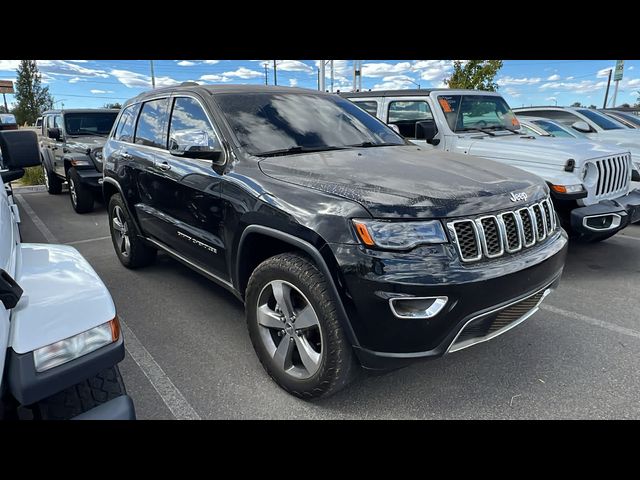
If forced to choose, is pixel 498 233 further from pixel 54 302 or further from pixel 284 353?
pixel 54 302

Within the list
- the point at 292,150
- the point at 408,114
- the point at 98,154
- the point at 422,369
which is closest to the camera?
the point at 422,369

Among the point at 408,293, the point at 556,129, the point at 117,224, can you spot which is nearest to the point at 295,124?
the point at 408,293

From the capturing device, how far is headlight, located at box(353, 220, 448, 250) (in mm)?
2156

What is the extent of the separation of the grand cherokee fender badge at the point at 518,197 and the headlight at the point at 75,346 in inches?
85.1

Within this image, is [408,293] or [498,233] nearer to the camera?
[408,293]

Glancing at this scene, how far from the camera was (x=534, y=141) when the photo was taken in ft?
17.1

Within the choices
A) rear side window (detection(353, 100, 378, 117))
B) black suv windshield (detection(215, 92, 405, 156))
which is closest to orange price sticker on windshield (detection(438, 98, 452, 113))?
rear side window (detection(353, 100, 378, 117))

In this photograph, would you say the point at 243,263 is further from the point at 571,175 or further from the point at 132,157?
the point at 571,175

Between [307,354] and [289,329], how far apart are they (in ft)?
0.60

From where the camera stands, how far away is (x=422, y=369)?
9.78 ft

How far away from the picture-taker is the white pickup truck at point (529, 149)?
4457mm

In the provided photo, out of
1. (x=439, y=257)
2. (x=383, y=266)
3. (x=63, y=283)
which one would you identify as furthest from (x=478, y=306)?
(x=63, y=283)
